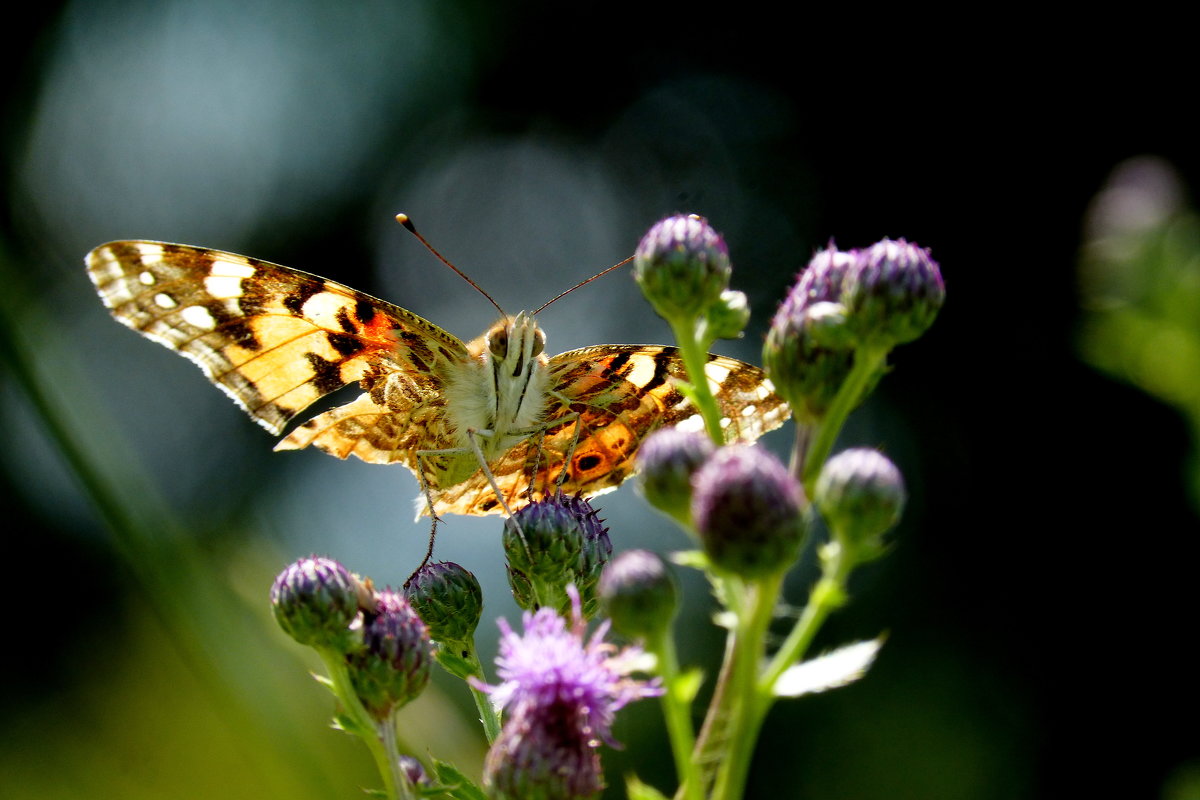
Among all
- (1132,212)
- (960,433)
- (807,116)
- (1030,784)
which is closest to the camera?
(1132,212)

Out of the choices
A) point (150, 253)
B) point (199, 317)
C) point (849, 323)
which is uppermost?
point (150, 253)

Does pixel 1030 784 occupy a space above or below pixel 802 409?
below

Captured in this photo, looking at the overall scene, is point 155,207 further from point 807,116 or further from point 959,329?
point 959,329

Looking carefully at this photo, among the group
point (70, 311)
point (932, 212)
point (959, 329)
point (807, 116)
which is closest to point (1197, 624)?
point (959, 329)

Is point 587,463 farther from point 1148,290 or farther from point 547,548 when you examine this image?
point 1148,290

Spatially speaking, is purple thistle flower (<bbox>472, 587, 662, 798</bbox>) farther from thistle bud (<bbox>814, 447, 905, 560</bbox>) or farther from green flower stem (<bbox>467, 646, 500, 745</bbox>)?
thistle bud (<bbox>814, 447, 905, 560</bbox>)

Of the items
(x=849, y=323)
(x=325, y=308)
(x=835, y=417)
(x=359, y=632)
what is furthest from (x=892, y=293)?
(x=325, y=308)

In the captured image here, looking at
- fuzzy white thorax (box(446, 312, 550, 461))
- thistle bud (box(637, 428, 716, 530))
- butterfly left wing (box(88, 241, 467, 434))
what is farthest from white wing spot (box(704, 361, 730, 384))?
thistle bud (box(637, 428, 716, 530))
